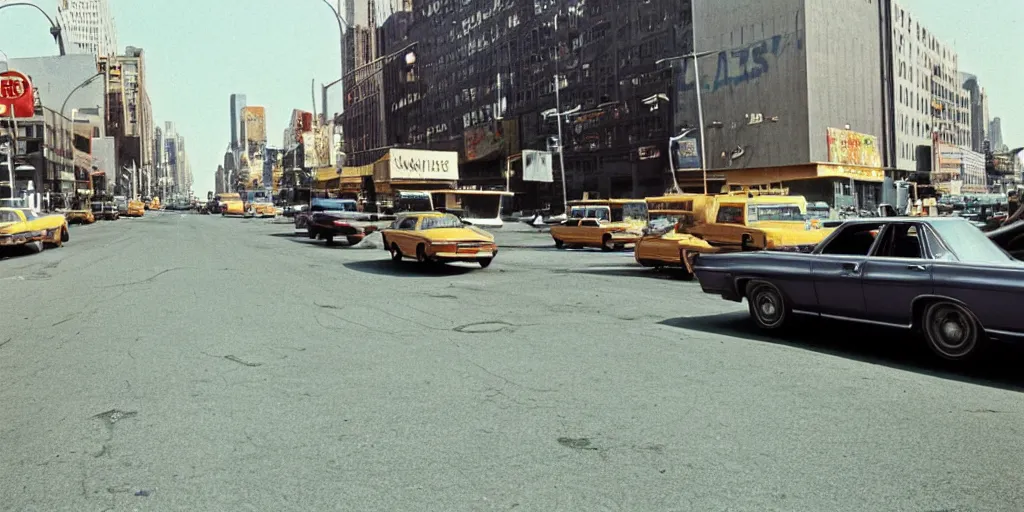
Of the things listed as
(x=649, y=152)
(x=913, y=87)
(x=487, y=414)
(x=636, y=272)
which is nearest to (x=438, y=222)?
(x=636, y=272)

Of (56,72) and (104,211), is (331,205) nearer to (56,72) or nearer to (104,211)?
(104,211)

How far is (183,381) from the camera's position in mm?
6895

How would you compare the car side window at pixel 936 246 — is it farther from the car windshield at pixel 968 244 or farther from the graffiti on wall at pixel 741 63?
the graffiti on wall at pixel 741 63

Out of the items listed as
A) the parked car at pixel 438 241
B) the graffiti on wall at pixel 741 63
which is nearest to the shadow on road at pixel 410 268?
the parked car at pixel 438 241

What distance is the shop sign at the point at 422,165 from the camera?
48.1 m

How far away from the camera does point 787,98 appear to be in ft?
194

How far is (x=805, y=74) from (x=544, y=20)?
32.0m

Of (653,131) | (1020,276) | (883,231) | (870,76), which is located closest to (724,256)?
(883,231)

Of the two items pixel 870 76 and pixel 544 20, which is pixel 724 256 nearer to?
pixel 870 76

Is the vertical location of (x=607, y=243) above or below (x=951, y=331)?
above

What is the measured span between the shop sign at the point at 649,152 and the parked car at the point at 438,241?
48.6 meters

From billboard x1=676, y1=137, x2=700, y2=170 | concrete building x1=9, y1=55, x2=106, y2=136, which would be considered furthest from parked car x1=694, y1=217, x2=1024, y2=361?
concrete building x1=9, y1=55, x2=106, y2=136

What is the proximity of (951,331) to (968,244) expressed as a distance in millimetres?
940

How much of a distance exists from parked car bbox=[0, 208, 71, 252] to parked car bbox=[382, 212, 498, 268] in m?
11.9
